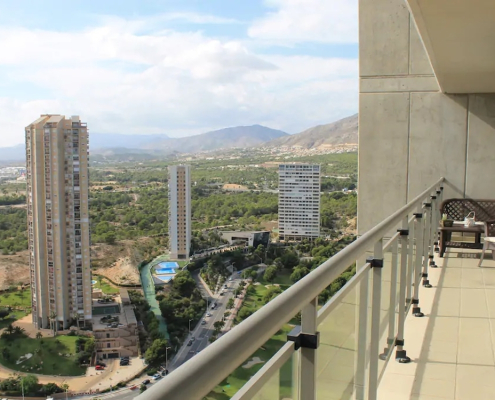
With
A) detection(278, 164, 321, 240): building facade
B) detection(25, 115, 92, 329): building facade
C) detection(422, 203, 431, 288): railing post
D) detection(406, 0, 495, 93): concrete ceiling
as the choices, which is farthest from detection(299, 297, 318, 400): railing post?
detection(278, 164, 321, 240): building facade

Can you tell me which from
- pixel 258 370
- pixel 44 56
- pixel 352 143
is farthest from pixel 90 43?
pixel 258 370

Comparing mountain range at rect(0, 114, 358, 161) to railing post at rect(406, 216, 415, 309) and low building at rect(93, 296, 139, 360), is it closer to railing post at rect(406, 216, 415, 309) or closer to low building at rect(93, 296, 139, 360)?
low building at rect(93, 296, 139, 360)

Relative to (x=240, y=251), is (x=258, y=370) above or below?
above

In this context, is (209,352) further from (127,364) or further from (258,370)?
(127,364)

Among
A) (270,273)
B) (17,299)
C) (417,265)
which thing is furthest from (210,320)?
(417,265)

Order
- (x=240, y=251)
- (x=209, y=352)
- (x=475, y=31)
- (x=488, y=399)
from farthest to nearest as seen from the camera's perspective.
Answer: (x=240, y=251) → (x=475, y=31) → (x=488, y=399) → (x=209, y=352)
